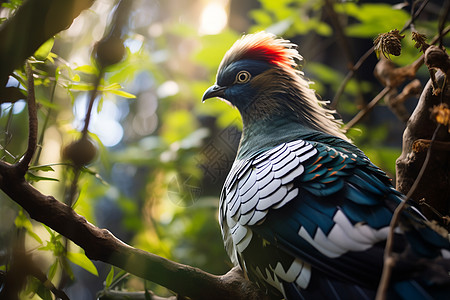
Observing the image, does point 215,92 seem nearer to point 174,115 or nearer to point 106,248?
point 106,248

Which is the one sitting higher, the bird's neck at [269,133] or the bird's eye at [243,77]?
the bird's eye at [243,77]

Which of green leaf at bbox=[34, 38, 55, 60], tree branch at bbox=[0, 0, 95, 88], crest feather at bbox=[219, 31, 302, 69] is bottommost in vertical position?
crest feather at bbox=[219, 31, 302, 69]

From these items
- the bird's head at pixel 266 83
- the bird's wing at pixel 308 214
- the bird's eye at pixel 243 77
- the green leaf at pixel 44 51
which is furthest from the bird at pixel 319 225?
the green leaf at pixel 44 51

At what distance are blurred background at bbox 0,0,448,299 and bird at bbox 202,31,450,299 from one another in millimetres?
566

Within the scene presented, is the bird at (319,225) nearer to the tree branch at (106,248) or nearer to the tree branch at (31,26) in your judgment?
the tree branch at (106,248)

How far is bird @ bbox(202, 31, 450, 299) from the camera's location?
114cm

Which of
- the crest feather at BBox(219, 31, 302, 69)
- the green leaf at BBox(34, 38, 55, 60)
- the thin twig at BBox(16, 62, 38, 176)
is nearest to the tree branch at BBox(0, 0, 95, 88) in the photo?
the thin twig at BBox(16, 62, 38, 176)

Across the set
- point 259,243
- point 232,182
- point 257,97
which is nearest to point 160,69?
point 257,97

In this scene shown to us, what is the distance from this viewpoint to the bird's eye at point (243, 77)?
1999 mm

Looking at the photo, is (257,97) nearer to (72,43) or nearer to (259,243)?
(259,243)

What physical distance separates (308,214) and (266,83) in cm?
88

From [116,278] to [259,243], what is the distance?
676mm

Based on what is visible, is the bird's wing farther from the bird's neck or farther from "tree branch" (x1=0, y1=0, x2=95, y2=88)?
"tree branch" (x1=0, y1=0, x2=95, y2=88)

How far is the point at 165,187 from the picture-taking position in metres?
3.43
